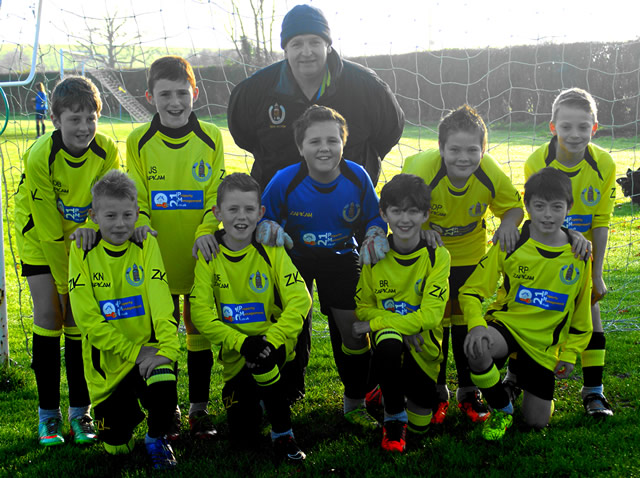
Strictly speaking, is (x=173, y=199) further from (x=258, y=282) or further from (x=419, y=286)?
(x=419, y=286)

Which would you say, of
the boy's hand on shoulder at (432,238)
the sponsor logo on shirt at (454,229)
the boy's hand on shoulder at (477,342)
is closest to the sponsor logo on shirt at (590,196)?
the sponsor logo on shirt at (454,229)

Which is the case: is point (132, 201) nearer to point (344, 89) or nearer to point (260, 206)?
point (260, 206)

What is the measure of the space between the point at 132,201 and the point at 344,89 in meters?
1.41

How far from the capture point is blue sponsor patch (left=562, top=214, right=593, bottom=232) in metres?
3.21

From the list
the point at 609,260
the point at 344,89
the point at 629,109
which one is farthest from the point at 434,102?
the point at 344,89

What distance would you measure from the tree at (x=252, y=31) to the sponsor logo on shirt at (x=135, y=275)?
316 centimetres

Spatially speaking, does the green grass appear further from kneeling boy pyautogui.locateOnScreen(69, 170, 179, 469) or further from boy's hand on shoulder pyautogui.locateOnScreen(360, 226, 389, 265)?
boy's hand on shoulder pyautogui.locateOnScreen(360, 226, 389, 265)

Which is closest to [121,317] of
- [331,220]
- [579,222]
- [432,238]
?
[331,220]

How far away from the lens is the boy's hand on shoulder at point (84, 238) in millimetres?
2705

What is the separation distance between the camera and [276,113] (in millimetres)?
3277

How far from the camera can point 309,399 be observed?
11.3ft

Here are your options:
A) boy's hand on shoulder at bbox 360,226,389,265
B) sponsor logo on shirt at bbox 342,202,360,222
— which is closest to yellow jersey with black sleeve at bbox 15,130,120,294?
sponsor logo on shirt at bbox 342,202,360,222

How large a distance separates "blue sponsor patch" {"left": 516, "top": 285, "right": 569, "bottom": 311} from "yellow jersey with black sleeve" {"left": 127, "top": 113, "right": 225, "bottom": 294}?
1.65 m

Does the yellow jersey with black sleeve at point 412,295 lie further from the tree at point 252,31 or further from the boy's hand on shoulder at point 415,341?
the tree at point 252,31
